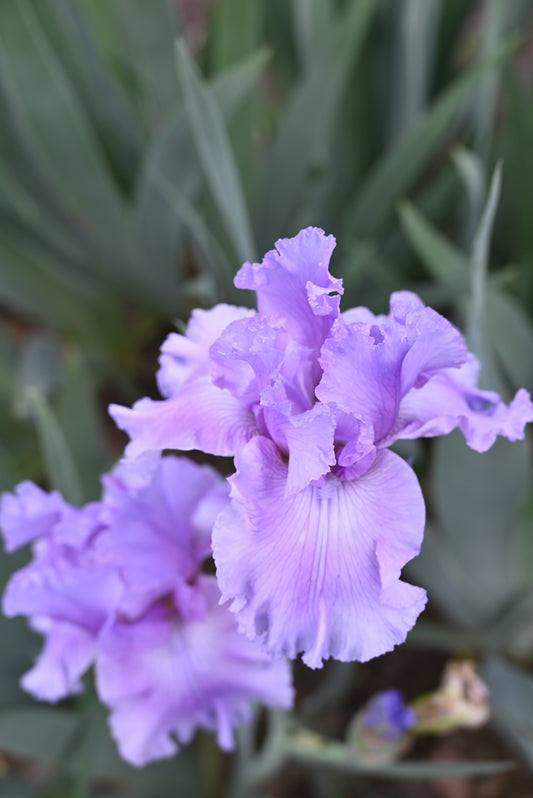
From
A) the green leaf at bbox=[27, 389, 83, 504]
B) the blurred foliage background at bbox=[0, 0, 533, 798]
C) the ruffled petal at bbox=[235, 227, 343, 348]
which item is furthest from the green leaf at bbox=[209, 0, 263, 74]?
the ruffled petal at bbox=[235, 227, 343, 348]

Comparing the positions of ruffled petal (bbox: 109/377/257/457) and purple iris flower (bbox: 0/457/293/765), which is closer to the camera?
ruffled petal (bbox: 109/377/257/457)

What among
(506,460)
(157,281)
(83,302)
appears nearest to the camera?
(506,460)

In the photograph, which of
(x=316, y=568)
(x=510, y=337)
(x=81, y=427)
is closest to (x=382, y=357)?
(x=316, y=568)

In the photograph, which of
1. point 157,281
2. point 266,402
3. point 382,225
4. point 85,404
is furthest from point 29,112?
point 266,402

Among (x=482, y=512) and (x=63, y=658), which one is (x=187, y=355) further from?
(x=482, y=512)

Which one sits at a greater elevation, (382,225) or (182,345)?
(382,225)

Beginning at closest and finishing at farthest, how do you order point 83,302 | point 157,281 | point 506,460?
point 506,460 → point 157,281 → point 83,302

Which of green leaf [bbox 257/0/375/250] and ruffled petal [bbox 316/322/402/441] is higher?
green leaf [bbox 257/0/375/250]

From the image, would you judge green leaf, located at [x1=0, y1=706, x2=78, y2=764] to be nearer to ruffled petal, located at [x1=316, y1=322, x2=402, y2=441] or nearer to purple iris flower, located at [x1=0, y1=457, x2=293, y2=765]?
purple iris flower, located at [x1=0, y1=457, x2=293, y2=765]

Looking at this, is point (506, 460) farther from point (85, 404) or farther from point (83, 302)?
point (83, 302)
